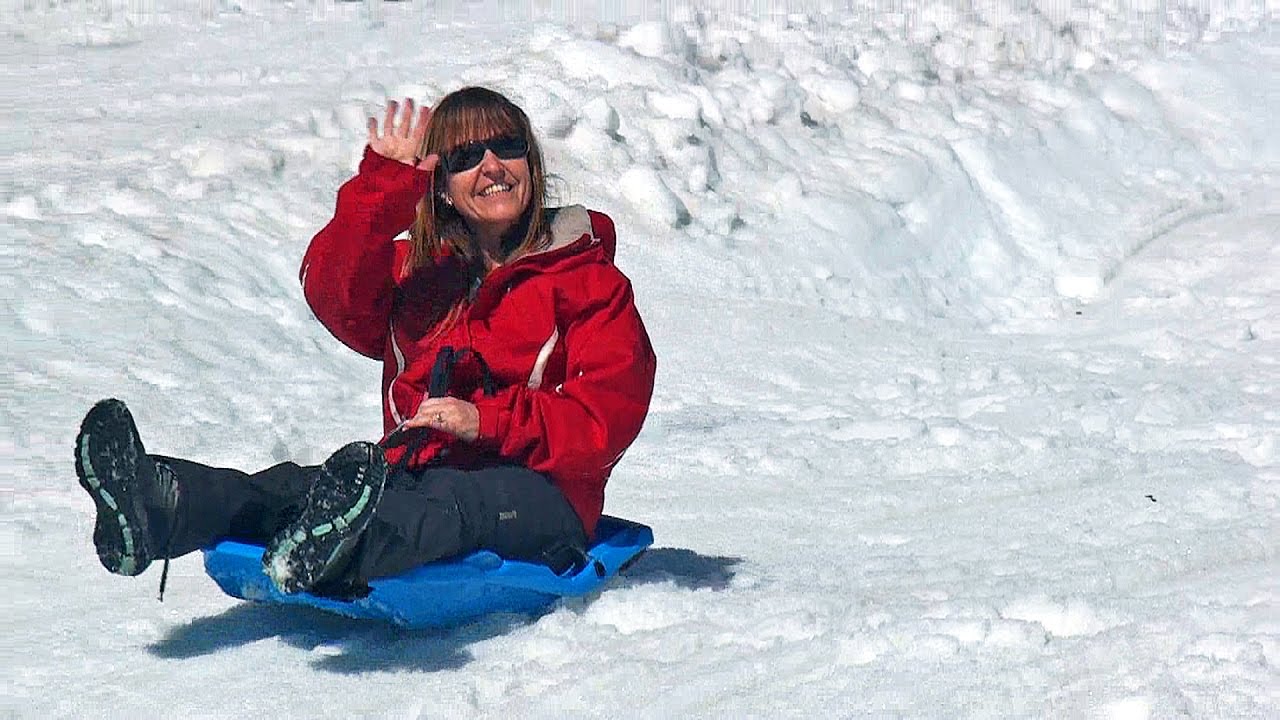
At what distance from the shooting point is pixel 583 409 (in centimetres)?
325

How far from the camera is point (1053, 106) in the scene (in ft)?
28.5

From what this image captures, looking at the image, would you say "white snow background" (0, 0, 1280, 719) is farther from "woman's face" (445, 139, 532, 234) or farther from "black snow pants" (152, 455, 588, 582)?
"woman's face" (445, 139, 532, 234)

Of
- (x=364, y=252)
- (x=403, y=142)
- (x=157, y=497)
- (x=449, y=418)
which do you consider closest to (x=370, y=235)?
(x=364, y=252)

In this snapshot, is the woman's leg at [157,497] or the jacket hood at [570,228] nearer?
the woman's leg at [157,497]

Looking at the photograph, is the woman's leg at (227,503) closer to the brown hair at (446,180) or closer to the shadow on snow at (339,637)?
the shadow on snow at (339,637)

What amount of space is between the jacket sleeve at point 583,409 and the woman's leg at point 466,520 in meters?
0.05

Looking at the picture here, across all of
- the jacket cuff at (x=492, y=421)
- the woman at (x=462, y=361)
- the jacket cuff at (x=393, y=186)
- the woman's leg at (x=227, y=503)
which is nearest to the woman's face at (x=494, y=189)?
the woman at (x=462, y=361)

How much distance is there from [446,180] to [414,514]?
2.68ft

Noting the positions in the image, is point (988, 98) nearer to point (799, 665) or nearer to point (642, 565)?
point (642, 565)

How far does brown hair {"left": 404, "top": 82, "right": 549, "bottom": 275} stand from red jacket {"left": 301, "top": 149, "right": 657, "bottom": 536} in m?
0.03

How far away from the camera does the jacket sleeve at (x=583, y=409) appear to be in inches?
127

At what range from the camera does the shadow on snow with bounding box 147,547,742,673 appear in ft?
10.4

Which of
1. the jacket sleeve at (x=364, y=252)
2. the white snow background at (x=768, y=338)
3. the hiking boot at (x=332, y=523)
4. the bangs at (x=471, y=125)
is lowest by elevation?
the white snow background at (x=768, y=338)

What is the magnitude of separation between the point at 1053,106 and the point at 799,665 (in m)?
6.17
